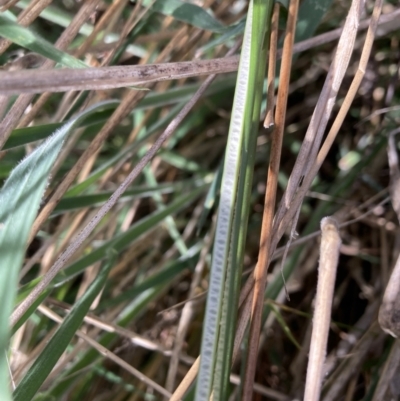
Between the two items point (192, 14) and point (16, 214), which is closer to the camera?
point (16, 214)

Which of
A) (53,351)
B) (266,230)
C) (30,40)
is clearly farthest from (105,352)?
(30,40)

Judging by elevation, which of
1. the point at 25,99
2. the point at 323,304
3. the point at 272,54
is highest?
the point at 272,54

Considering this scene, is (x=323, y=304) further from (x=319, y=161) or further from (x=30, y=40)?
(x=30, y=40)

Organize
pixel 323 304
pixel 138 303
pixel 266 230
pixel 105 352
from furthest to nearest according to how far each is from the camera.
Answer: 1. pixel 138 303
2. pixel 105 352
3. pixel 266 230
4. pixel 323 304

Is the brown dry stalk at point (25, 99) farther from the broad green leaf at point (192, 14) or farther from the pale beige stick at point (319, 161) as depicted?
the pale beige stick at point (319, 161)

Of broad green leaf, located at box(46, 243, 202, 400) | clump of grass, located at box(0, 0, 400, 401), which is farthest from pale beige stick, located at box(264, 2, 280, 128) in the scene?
broad green leaf, located at box(46, 243, 202, 400)

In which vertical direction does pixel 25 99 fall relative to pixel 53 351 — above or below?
above

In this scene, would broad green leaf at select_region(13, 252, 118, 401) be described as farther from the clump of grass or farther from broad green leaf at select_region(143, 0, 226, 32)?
broad green leaf at select_region(143, 0, 226, 32)

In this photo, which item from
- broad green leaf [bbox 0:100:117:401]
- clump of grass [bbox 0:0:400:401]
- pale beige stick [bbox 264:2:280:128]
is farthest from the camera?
pale beige stick [bbox 264:2:280:128]
